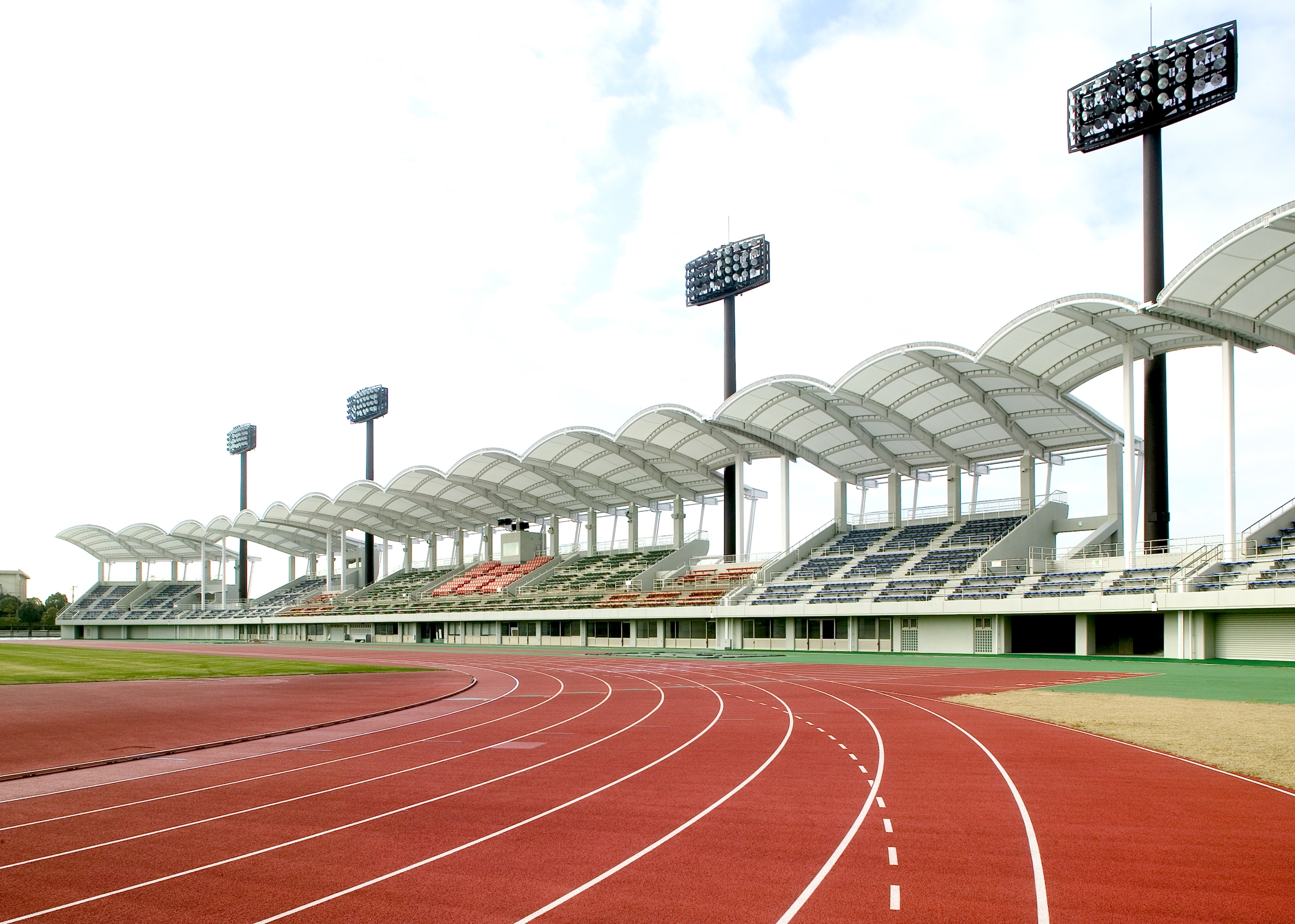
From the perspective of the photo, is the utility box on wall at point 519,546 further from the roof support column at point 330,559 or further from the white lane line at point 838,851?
the white lane line at point 838,851

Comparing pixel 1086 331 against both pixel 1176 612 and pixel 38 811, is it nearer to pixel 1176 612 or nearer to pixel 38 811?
pixel 1176 612

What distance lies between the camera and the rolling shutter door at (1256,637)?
112 ft

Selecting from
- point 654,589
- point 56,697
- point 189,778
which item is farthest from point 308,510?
point 189,778

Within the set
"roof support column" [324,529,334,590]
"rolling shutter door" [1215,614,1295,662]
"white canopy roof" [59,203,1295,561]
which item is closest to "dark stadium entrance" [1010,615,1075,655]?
"white canopy roof" [59,203,1295,561]

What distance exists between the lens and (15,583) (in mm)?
151625

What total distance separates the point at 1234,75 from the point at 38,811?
154 feet

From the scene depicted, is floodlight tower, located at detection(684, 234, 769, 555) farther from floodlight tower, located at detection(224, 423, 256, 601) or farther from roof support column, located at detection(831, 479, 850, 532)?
floodlight tower, located at detection(224, 423, 256, 601)

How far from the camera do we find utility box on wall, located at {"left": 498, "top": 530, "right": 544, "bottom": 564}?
278 ft

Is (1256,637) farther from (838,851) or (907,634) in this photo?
(838,851)

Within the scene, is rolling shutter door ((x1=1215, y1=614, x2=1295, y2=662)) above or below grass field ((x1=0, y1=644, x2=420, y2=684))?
above

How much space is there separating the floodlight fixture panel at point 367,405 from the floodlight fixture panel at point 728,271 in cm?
4529

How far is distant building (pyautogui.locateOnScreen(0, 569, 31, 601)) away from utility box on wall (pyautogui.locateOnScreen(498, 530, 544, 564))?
348 feet

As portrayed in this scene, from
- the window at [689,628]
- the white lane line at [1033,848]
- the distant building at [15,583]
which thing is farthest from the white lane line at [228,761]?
the distant building at [15,583]

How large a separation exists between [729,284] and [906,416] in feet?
67.2
